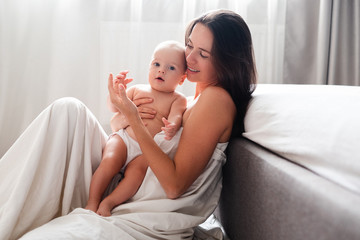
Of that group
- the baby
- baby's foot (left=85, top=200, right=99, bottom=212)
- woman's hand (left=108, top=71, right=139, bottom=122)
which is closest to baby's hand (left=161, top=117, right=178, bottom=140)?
the baby

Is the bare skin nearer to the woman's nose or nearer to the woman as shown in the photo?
the woman

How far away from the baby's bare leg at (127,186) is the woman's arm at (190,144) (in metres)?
0.13

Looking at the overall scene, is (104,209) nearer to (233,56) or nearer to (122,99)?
(122,99)

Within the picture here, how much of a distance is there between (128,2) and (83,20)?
0.35 meters

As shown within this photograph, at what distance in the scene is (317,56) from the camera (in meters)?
2.77

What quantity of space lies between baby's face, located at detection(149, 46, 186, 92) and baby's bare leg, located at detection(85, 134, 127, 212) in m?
0.28

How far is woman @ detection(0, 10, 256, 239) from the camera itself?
Result: 111cm

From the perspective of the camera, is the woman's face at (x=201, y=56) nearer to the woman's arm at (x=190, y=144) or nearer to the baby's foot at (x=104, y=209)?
the woman's arm at (x=190, y=144)

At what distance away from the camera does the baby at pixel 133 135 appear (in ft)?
4.07

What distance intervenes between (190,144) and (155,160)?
125 millimetres

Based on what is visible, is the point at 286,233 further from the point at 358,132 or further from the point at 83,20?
the point at 83,20

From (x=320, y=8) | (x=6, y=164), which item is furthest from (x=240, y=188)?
(x=320, y=8)

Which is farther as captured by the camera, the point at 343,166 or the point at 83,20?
the point at 83,20

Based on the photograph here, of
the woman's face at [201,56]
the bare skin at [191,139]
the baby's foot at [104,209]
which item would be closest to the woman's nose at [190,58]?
the woman's face at [201,56]
